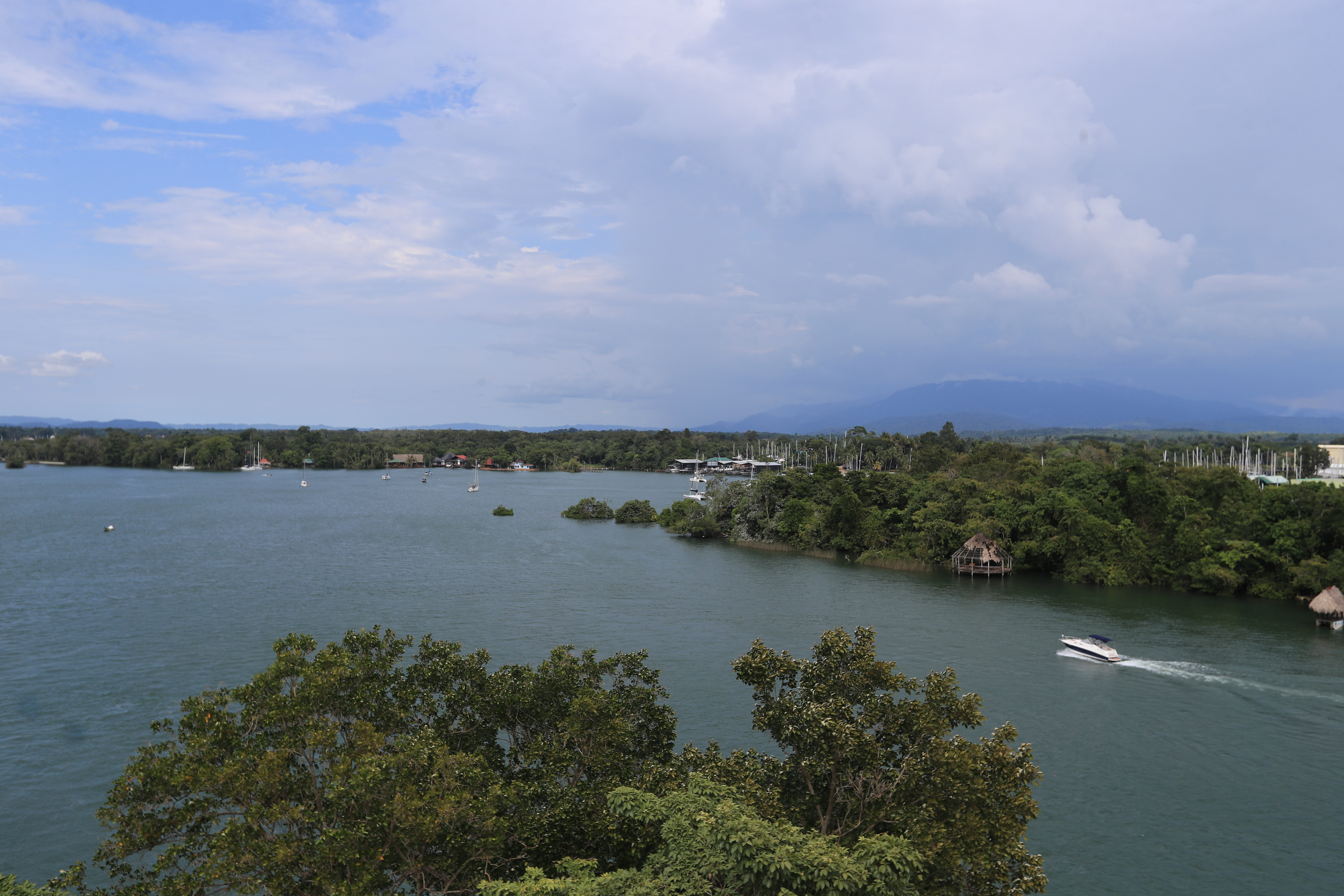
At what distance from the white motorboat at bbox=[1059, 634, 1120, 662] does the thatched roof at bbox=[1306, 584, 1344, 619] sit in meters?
12.3

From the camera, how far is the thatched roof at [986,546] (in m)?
45.6

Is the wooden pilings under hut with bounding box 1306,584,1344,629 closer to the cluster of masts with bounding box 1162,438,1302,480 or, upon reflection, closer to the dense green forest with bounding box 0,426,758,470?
the cluster of masts with bounding box 1162,438,1302,480

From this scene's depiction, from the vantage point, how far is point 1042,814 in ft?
56.6

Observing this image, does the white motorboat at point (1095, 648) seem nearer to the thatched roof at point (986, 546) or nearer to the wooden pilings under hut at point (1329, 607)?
the wooden pilings under hut at point (1329, 607)

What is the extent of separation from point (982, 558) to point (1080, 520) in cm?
561

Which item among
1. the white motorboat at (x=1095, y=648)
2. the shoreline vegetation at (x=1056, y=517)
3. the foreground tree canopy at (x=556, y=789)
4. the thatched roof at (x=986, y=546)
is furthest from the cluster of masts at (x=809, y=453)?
the foreground tree canopy at (x=556, y=789)

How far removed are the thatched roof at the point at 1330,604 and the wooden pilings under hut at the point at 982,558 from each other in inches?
554

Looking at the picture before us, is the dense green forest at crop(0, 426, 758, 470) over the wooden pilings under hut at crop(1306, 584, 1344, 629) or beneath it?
over

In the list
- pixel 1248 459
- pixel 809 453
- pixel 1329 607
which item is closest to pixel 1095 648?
pixel 1329 607

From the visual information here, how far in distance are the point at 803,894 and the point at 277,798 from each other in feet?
21.9

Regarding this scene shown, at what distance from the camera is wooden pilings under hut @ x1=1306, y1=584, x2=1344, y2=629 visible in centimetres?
3384

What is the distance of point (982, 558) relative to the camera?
148ft

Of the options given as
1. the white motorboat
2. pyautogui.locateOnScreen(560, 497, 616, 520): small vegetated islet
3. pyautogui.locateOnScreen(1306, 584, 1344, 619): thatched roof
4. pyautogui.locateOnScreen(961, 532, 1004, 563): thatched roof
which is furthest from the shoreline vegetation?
the white motorboat

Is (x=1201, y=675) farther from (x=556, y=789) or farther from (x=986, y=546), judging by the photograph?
(x=556, y=789)
